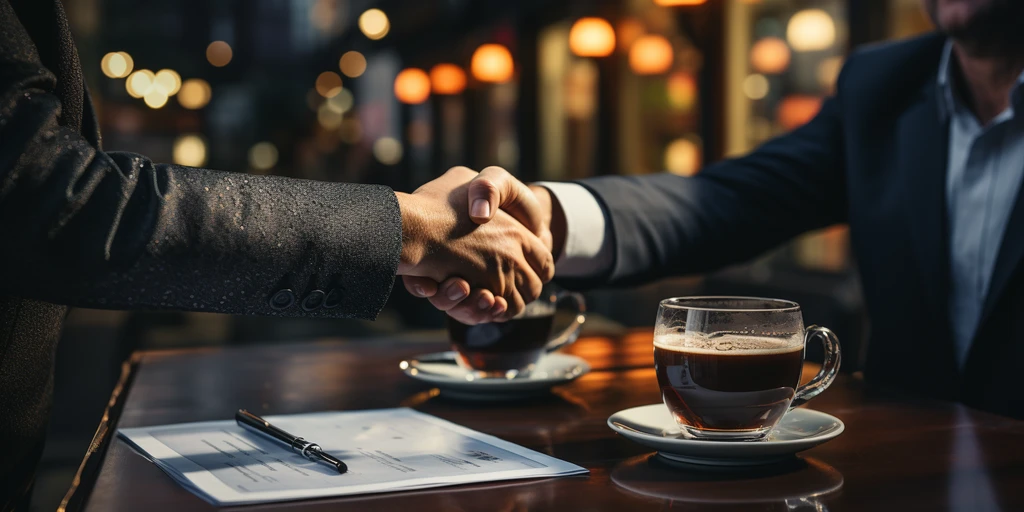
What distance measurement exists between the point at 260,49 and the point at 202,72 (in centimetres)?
293

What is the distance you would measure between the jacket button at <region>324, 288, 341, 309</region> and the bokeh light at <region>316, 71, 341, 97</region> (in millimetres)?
21589

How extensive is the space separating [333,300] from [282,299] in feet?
0.20

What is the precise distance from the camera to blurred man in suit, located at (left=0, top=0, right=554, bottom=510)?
94cm

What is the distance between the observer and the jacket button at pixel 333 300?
110 centimetres

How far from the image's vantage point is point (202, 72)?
856 inches

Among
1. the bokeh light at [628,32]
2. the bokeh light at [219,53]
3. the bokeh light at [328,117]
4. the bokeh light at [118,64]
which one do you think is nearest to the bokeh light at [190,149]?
the bokeh light at [219,53]

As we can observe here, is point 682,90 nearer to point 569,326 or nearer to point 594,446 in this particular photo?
point 569,326

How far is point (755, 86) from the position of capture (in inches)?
275

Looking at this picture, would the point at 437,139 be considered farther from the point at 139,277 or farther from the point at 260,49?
the point at 139,277

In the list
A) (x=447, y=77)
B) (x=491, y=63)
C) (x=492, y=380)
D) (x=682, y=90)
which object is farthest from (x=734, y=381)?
(x=447, y=77)

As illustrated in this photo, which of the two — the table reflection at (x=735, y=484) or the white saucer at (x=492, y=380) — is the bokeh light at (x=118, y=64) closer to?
the white saucer at (x=492, y=380)

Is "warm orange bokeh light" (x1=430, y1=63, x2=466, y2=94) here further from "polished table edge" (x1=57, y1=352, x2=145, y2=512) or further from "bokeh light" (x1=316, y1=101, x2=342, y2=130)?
"bokeh light" (x1=316, y1=101, x2=342, y2=130)

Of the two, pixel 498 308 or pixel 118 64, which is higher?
pixel 118 64

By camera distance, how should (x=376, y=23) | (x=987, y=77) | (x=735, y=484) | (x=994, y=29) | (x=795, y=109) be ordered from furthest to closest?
(x=376, y=23)
(x=795, y=109)
(x=987, y=77)
(x=994, y=29)
(x=735, y=484)
